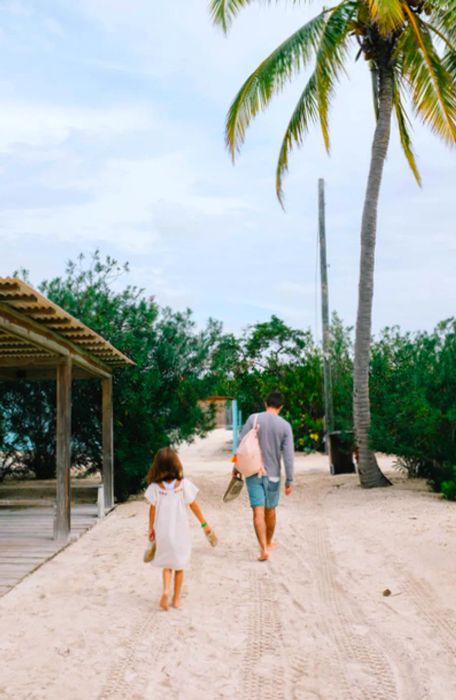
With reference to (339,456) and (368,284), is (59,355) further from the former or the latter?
(339,456)

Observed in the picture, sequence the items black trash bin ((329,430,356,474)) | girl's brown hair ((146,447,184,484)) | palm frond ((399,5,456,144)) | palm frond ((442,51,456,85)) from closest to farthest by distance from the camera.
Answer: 1. girl's brown hair ((146,447,184,484))
2. palm frond ((399,5,456,144))
3. palm frond ((442,51,456,85))
4. black trash bin ((329,430,356,474))

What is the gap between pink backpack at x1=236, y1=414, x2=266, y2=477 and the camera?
7.42 m

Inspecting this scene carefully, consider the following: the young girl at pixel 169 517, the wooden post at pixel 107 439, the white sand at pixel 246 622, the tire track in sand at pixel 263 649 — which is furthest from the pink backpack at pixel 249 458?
the wooden post at pixel 107 439

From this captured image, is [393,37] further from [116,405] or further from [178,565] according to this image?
[178,565]

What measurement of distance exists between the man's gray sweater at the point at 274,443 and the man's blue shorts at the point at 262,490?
3.4 inches

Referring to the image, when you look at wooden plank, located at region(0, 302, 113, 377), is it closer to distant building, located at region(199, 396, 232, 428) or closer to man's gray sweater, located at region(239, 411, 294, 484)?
man's gray sweater, located at region(239, 411, 294, 484)

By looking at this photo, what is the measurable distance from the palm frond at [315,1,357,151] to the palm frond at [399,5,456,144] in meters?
1.25

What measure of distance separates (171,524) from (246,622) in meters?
0.92

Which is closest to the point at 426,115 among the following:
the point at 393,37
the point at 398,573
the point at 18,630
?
the point at 393,37

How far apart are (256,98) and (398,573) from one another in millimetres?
9821

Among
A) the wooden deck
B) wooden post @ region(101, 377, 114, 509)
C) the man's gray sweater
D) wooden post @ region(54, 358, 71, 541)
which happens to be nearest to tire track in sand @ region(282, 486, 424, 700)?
the man's gray sweater

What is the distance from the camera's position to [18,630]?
17.6 feet

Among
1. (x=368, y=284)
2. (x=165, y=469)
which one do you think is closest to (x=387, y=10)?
(x=368, y=284)

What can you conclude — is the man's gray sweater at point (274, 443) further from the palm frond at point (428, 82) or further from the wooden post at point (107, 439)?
the palm frond at point (428, 82)
